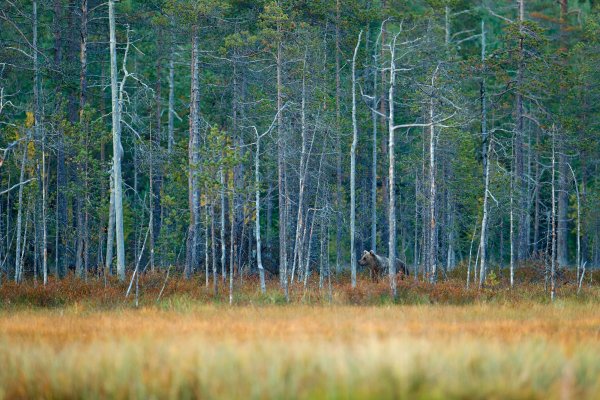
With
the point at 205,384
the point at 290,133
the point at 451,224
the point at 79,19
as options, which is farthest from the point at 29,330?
the point at 451,224

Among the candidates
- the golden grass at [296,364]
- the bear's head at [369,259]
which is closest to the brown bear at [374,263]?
the bear's head at [369,259]

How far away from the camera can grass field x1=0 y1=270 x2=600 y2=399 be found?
7.63m

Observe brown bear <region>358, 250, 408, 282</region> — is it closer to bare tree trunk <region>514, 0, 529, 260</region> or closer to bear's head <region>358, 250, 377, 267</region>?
bear's head <region>358, 250, 377, 267</region>

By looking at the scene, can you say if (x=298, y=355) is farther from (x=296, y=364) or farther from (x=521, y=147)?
(x=521, y=147)

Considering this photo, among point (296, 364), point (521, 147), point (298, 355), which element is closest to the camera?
point (296, 364)

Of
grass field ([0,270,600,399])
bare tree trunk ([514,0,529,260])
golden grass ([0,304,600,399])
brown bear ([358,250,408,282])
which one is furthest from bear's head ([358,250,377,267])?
golden grass ([0,304,600,399])

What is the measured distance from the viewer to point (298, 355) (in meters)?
8.59

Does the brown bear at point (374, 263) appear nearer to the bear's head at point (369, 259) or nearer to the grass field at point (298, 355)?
the bear's head at point (369, 259)

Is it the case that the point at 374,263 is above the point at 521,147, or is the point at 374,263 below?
below

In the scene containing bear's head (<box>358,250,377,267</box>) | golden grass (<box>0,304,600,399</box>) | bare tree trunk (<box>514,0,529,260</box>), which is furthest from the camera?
bare tree trunk (<box>514,0,529,260</box>)

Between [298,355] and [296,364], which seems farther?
[298,355]

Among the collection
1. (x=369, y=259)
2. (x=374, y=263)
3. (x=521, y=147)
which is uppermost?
(x=521, y=147)

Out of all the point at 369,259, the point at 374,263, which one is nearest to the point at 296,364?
the point at 369,259

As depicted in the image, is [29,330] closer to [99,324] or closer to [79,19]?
[99,324]
